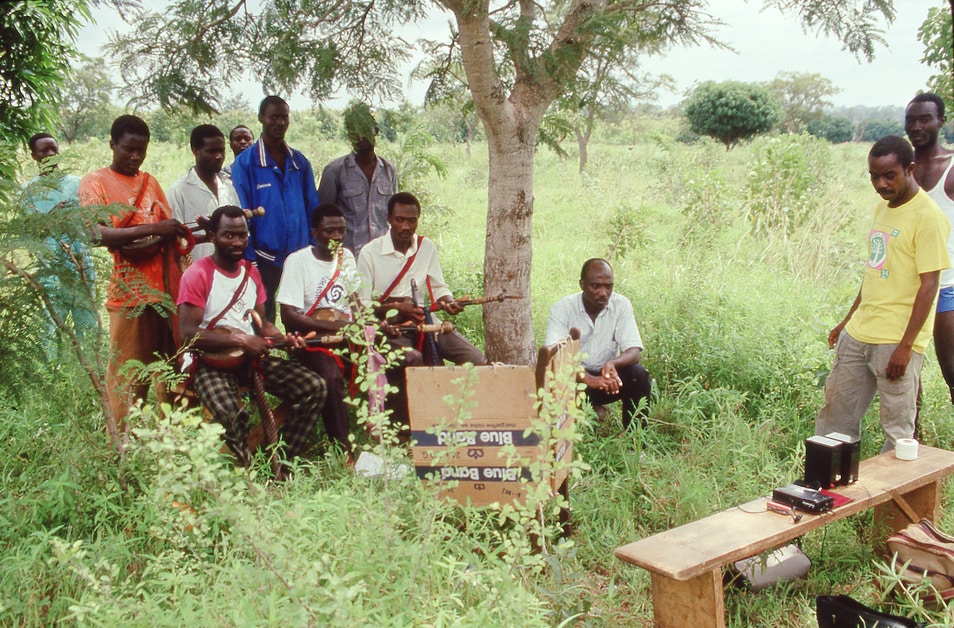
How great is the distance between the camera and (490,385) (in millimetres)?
3217

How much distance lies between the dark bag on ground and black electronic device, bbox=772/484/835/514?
306mm

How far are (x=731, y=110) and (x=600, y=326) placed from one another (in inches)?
989

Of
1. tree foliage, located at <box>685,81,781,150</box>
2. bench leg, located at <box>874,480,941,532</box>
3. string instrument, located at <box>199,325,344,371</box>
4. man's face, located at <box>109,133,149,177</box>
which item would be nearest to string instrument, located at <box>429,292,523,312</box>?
string instrument, located at <box>199,325,344,371</box>

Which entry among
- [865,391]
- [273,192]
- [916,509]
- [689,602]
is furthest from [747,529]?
[273,192]

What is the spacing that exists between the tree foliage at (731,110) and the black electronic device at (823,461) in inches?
1011

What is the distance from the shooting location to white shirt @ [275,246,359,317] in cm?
425

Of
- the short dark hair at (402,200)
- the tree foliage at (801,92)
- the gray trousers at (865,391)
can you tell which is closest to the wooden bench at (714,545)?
the gray trousers at (865,391)

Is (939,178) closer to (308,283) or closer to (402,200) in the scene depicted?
(402,200)

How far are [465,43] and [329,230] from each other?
1.27 meters

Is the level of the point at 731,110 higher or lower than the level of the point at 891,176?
higher

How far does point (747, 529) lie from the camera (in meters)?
2.88

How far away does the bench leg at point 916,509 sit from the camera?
346 centimetres

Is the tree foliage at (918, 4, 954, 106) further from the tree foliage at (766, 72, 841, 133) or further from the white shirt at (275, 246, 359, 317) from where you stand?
the tree foliage at (766, 72, 841, 133)

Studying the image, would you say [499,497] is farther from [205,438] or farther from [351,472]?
[205,438]
